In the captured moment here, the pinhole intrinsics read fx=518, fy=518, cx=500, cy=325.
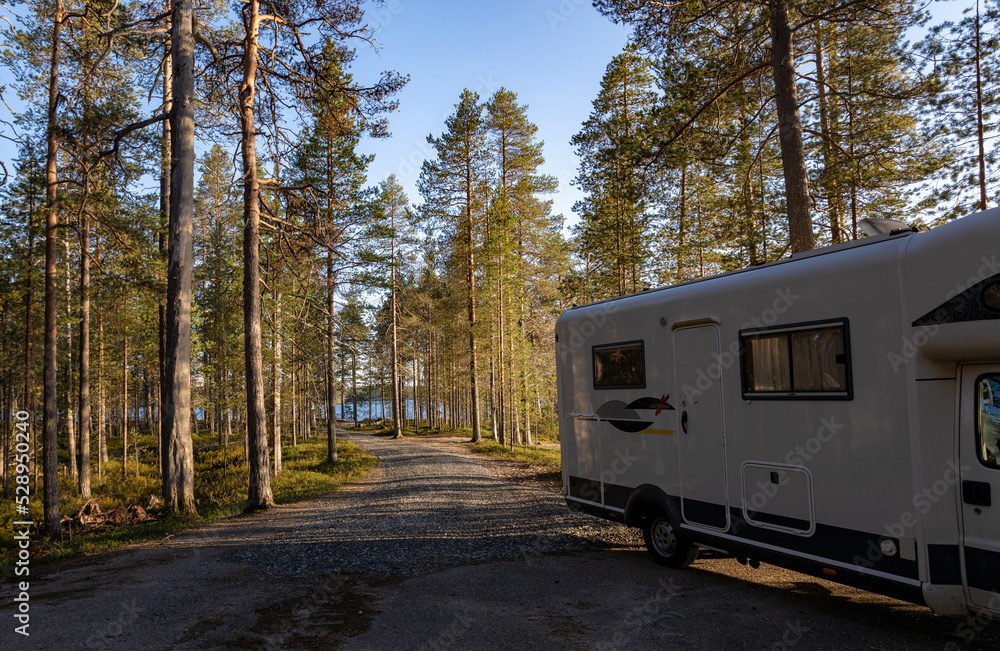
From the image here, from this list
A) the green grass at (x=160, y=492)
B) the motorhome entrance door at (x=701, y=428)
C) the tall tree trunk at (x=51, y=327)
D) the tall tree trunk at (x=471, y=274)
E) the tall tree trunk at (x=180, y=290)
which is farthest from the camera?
the tall tree trunk at (x=471, y=274)

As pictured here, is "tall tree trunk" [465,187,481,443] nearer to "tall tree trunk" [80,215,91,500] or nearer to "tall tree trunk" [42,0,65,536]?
"tall tree trunk" [80,215,91,500]

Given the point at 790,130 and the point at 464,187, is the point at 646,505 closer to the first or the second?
the point at 790,130

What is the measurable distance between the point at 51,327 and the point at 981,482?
1815 centimetres

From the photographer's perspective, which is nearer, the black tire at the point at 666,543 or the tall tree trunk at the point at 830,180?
the black tire at the point at 666,543

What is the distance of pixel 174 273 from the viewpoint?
11.3m

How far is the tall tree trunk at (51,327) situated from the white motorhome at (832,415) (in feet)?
48.0

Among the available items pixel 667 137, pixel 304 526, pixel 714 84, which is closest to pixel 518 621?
pixel 304 526

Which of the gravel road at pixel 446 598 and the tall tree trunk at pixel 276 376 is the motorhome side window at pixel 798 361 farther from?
the tall tree trunk at pixel 276 376

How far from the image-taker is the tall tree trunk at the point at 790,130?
29.5 ft

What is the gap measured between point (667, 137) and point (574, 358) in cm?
585

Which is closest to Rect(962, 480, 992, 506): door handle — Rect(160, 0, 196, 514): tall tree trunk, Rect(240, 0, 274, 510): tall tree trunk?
Rect(240, 0, 274, 510): tall tree trunk

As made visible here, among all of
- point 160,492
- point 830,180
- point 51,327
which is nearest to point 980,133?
point 830,180

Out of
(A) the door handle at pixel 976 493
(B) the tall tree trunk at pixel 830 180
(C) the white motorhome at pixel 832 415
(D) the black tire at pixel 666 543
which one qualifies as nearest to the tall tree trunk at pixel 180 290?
(C) the white motorhome at pixel 832 415

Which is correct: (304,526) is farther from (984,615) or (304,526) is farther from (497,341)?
(497,341)
